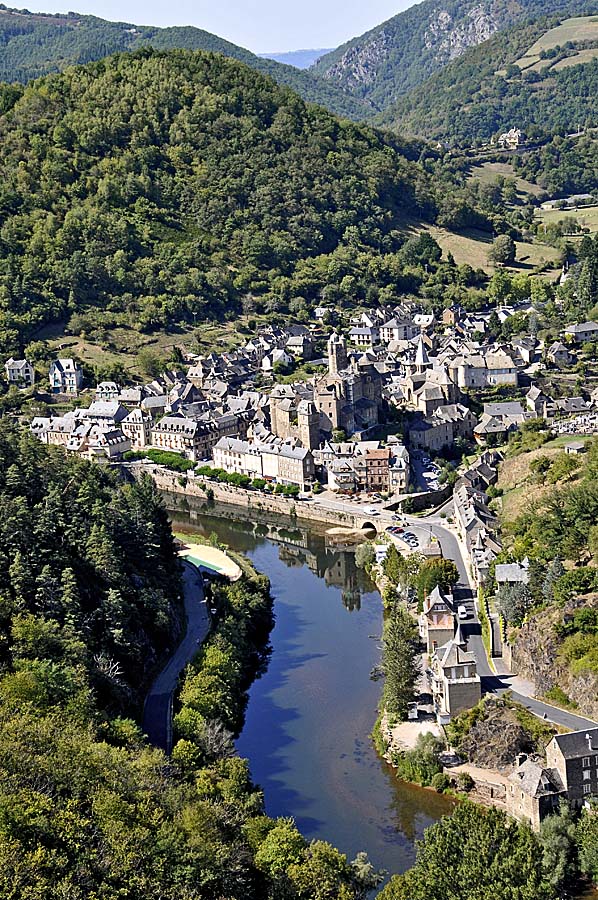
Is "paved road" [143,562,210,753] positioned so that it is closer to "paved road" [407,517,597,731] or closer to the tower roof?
"paved road" [407,517,597,731]

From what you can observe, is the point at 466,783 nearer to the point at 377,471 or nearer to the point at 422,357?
the point at 377,471

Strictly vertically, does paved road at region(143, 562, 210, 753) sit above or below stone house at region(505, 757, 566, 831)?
below

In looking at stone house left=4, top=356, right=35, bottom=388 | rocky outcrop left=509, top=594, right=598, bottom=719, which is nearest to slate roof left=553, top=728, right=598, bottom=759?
rocky outcrop left=509, top=594, right=598, bottom=719

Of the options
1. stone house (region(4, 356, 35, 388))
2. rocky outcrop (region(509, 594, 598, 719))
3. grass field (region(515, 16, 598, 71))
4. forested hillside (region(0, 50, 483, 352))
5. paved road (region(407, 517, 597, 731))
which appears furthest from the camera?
grass field (region(515, 16, 598, 71))

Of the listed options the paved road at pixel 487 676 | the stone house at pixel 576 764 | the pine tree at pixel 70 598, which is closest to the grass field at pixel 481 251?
→ the paved road at pixel 487 676

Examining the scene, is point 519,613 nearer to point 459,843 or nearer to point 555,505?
point 555,505

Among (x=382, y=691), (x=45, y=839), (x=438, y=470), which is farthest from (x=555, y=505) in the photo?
(x=45, y=839)

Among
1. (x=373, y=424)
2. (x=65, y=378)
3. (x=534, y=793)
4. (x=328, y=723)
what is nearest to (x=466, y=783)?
(x=534, y=793)
